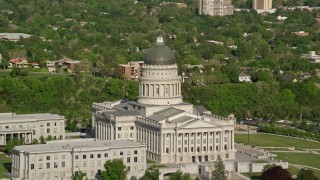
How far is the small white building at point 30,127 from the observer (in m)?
89.9

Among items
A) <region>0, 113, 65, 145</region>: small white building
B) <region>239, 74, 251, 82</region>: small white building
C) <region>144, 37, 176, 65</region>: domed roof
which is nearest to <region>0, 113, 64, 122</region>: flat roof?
<region>0, 113, 65, 145</region>: small white building

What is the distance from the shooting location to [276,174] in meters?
72.0

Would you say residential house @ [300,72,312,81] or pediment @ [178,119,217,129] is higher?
residential house @ [300,72,312,81]

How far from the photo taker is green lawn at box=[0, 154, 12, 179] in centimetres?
→ 7815

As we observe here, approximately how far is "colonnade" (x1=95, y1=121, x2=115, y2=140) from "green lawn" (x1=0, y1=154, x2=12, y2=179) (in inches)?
310

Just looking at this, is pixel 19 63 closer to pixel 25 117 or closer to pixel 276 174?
pixel 25 117

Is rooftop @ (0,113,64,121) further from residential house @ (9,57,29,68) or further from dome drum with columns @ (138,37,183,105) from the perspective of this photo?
residential house @ (9,57,29,68)

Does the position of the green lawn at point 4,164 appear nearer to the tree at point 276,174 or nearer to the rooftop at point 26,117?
the rooftop at point 26,117

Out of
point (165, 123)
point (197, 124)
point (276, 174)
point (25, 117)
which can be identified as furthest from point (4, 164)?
point (276, 174)

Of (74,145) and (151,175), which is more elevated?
(74,145)

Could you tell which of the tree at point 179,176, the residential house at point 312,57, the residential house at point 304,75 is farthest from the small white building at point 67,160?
the residential house at point 312,57

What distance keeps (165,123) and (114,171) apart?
8367 millimetres

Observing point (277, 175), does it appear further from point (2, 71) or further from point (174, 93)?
point (2, 71)

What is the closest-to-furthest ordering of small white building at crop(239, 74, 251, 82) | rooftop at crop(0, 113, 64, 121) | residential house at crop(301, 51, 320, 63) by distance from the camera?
rooftop at crop(0, 113, 64, 121), small white building at crop(239, 74, 251, 82), residential house at crop(301, 51, 320, 63)
